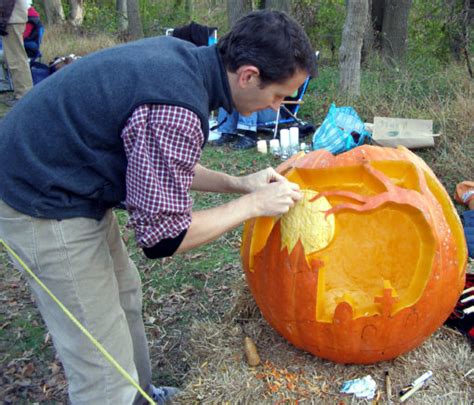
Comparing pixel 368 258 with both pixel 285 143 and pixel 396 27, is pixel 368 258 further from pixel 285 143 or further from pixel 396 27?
pixel 396 27

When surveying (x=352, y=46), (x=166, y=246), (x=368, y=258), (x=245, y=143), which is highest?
(x=166, y=246)

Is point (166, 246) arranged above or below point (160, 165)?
below

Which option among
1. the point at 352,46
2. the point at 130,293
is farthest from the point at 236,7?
the point at 130,293

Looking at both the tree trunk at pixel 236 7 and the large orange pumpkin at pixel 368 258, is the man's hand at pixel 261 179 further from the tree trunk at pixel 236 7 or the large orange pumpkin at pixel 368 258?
the tree trunk at pixel 236 7

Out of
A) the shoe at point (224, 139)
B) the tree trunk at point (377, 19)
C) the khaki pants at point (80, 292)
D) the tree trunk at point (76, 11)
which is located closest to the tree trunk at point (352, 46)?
the shoe at point (224, 139)

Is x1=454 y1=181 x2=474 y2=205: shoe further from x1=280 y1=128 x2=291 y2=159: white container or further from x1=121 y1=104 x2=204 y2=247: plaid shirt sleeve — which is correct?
x1=121 y1=104 x2=204 y2=247: plaid shirt sleeve

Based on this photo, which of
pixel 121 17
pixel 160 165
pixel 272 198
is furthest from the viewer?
pixel 121 17

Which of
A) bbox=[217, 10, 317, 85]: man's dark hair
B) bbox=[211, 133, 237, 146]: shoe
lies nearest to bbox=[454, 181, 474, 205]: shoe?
bbox=[217, 10, 317, 85]: man's dark hair

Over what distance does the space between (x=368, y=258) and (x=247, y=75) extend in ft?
3.02

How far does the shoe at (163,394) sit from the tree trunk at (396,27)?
8.84 m

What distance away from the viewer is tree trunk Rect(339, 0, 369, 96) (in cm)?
655

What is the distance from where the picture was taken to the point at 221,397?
89.1 inches

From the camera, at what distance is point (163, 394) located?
8.15ft

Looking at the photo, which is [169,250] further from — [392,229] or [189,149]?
[392,229]
